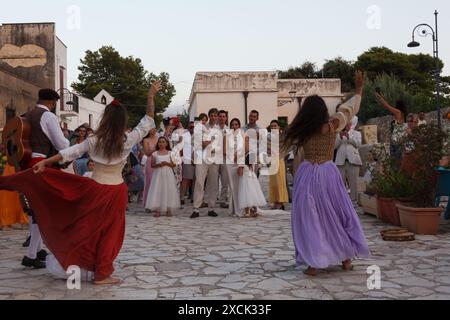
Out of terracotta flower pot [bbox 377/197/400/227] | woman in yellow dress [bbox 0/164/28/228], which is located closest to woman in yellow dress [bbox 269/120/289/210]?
terracotta flower pot [bbox 377/197/400/227]

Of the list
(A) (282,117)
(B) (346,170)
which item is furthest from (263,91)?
(B) (346,170)

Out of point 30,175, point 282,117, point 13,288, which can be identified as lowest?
point 13,288

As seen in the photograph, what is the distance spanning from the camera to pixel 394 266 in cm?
554

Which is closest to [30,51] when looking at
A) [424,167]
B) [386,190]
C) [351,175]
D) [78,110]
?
[78,110]

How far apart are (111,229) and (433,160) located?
508 centimetres

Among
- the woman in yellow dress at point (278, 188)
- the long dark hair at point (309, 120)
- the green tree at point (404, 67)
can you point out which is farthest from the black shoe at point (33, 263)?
the green tree at point (404, 67)

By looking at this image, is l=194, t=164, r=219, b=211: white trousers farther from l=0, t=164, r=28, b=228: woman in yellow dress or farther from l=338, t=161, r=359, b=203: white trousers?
l=0, t=164, r=28, b=228: woman in yellow dress

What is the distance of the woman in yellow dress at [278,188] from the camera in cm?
1086

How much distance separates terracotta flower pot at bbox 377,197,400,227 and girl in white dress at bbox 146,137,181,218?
396cm

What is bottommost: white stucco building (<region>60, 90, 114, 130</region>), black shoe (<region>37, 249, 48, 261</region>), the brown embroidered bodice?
black shoe (<region>37, 249, 48, 261</region>)

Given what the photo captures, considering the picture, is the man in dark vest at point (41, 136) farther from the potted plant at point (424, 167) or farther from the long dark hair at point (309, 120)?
the potted plant at point (424, 167)

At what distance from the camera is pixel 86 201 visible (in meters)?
5.08

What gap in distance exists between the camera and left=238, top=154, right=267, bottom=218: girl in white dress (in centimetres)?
994
